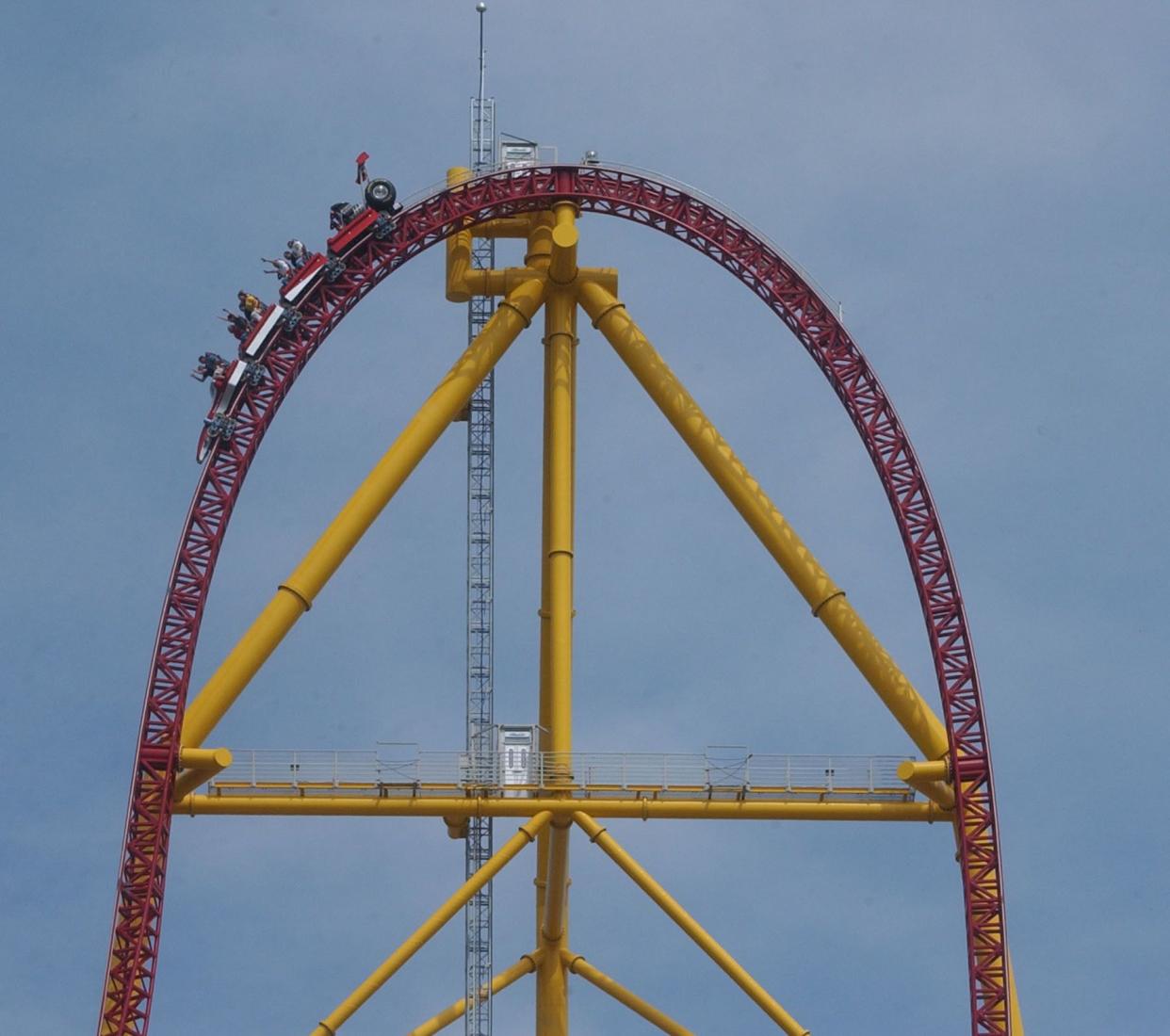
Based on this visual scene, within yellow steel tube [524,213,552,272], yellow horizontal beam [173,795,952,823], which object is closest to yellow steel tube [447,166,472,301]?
yellow steel tube [524,213,552,272]

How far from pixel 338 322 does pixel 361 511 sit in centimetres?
430

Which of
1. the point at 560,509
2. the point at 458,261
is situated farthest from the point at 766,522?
the point at 458,261

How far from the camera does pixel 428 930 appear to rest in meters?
78.9

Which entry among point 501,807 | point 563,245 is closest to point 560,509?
point 563,245

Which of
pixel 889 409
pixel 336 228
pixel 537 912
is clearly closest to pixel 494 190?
pixel 336 228

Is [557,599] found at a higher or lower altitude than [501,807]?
higher

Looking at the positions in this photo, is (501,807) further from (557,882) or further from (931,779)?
(931,779)

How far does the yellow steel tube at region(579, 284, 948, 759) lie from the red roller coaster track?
1.02 metres

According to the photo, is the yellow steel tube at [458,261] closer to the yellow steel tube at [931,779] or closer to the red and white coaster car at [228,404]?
the red and white coaster car at [228,404]

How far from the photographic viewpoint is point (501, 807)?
80125 mm

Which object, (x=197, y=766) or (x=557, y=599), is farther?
(x=557, y=599)

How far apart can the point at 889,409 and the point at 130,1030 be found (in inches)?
788

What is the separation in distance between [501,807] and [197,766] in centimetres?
603

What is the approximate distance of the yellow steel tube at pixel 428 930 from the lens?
78688 millimetres
